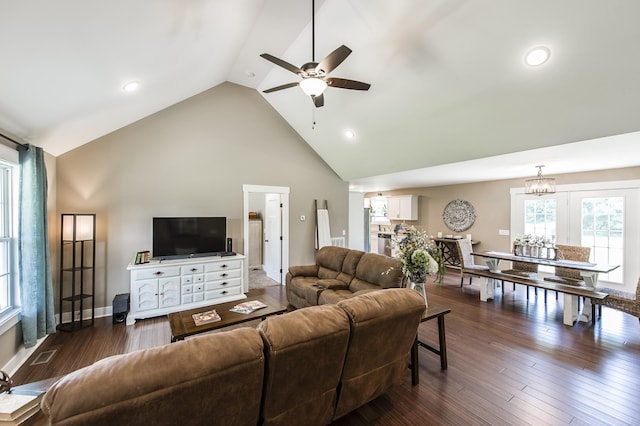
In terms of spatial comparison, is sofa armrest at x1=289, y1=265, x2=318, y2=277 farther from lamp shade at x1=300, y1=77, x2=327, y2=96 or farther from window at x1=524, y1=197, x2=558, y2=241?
window at x1=524, y1=197, x2=558, y2=241

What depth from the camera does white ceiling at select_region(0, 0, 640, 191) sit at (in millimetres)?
2121

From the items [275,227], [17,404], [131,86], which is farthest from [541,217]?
[17,404]

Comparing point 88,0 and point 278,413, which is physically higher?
point 88,0

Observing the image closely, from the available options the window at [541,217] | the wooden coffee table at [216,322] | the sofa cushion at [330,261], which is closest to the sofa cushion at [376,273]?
the sofa cushion at [330,261]

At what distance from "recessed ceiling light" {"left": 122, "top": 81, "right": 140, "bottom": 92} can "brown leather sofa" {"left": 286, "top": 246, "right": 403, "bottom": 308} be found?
329 centimetres

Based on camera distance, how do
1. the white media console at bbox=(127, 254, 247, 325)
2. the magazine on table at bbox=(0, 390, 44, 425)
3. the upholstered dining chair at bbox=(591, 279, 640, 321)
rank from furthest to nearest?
1. the white media console at bbox=(127, 254, 247, 325)
2. the upholstered dining chair at bbox=(591, 279, 640, 321)
3. the magazine on table at bbox=(0, 390, 44, 425)

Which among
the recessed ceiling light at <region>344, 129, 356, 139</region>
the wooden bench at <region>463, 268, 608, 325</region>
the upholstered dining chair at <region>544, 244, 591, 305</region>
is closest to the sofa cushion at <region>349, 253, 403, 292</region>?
the recessed ceiling light at <region>344, 129, 356, 139</region>

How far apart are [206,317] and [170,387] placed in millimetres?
1837

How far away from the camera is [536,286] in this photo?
4188mm

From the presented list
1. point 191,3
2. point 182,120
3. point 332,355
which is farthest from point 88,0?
point 182,120

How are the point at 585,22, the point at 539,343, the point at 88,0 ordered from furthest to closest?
1. the point at 539,343
2. the point at 585,22
3. the point at 88,0

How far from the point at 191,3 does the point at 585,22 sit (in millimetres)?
3311

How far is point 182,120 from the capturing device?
15.9 feet

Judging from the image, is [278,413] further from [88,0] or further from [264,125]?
[264,125]
